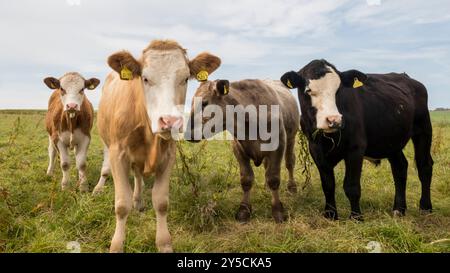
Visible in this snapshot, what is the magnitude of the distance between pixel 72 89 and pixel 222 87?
3837 millimetres

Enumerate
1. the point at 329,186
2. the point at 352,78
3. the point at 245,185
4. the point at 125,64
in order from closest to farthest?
the point at 125,64, the point at 352,78, the point at 329,186, the point at 245,185

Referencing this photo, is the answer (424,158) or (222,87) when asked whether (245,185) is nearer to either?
(222,87)

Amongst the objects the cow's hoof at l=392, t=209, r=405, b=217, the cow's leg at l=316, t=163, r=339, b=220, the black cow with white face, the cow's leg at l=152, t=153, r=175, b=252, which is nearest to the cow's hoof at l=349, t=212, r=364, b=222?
the black cow with white face

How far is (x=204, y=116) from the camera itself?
219 inches

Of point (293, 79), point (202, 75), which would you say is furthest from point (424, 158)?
point (202, 75)

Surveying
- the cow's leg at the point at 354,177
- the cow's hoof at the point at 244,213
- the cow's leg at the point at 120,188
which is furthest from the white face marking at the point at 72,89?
the cow's leg at the point at 354,177

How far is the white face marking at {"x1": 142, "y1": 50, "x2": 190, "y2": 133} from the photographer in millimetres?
3562

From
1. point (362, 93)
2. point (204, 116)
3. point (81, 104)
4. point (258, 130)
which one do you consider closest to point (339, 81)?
point (362, 93)

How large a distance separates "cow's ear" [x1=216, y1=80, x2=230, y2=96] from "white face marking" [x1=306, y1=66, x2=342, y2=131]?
1079 millimetres

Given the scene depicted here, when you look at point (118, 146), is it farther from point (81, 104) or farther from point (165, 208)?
point (81, 104)

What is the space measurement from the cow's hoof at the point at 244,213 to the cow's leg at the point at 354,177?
55.1 inches

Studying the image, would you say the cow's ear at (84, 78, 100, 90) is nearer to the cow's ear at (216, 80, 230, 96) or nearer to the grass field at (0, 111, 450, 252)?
the grass field at (0, 111, 450, 252)

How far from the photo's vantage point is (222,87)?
5465 mm
